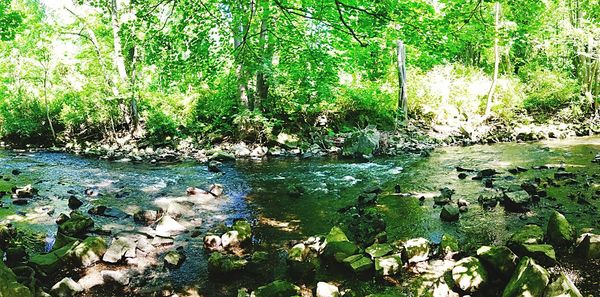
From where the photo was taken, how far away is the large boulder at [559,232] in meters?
4.10

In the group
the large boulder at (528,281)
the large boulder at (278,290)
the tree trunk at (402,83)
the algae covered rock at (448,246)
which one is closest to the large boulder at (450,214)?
the algae covered rock at (448,246)

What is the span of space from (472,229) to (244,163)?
24.0 feet

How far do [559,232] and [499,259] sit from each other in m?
1.09

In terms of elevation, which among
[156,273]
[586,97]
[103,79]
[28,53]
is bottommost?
[156,273]

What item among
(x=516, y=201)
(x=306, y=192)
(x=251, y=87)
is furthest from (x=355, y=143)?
(x=516, y=201)

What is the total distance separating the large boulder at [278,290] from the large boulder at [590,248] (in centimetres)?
286

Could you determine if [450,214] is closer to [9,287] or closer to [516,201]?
[516,201]

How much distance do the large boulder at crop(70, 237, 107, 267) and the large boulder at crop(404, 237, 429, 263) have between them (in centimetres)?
326

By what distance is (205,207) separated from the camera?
6512 mm

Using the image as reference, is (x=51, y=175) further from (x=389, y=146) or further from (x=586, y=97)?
(x=586, y=97)

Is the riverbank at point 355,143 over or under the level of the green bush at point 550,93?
under

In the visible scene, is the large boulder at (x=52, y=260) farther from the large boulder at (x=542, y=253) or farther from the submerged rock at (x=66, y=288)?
the large boulder at (x=542, y=253)

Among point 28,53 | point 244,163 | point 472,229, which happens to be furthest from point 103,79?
point 472,229

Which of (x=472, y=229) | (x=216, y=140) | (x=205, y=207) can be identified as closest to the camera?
(x=472, y=229)
